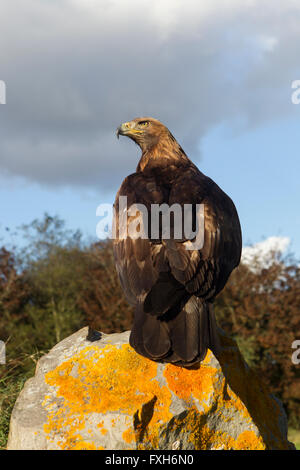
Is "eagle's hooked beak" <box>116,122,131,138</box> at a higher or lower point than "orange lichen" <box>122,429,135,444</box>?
higher

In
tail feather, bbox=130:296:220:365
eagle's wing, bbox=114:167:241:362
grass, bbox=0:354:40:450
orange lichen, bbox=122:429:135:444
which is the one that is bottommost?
grass, bbox=0:354:40:450

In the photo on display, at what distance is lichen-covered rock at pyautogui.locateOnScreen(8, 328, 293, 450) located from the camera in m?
3.75

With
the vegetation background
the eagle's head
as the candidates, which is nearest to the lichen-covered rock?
the eagle's head

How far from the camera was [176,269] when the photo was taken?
13.9ft

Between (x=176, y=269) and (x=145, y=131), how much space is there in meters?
2.49

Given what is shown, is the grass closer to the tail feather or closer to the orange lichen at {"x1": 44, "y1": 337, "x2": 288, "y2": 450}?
the orange lichen at {"x1": 44, "y1": 337, "x2": 288, "y2": 450}

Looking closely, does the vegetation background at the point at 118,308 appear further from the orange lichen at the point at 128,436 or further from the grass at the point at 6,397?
the orange lichen at the point at 128,436

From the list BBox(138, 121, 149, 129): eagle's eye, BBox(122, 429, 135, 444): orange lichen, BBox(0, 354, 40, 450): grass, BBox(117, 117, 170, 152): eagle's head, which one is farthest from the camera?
BBox(138, 121, 149, 129): eagle's eye

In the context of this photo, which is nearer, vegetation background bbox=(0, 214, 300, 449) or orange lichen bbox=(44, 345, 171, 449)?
orange lichen bbox=(44, 345, 171, 449)

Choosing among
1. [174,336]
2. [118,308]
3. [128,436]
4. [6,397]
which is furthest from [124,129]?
[118,308]

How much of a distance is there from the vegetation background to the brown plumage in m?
9.59
